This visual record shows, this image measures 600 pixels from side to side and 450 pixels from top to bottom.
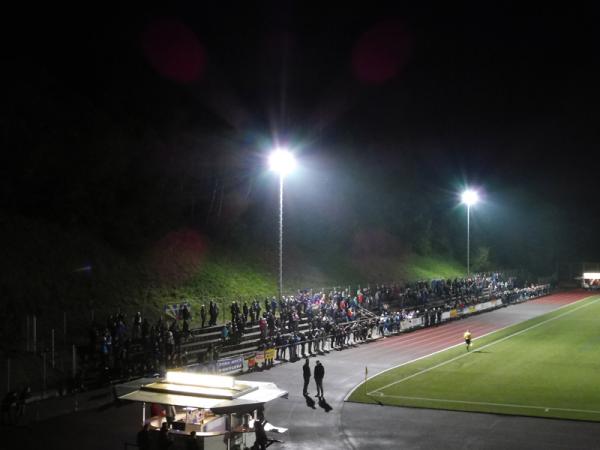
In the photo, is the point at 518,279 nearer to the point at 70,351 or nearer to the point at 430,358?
the point at 430,358

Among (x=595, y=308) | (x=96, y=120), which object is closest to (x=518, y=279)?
(x=595, y=308)

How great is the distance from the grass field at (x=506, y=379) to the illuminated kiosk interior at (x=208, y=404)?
342 inches

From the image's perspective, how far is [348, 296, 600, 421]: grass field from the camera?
22.5 m

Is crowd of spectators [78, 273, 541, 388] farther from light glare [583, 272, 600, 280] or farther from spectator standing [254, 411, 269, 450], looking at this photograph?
light glare [583, 272, 600, 280]

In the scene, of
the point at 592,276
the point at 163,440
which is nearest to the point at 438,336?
the point at 163,440

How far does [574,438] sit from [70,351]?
19986 mm

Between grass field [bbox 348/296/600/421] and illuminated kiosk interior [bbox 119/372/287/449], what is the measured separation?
28.5 ft

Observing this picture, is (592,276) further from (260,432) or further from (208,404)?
(208,404)

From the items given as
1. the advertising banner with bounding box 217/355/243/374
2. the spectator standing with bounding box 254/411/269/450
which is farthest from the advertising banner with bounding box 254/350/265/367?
the spectator standing with bounding box 254/411/269/450

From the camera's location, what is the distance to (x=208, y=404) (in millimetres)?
14391

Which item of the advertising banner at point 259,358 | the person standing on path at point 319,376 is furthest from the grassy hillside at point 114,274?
the person standing on path at point 319,376

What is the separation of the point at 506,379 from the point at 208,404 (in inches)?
690

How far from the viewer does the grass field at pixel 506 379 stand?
22516 mm

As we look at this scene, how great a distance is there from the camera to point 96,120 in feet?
141
